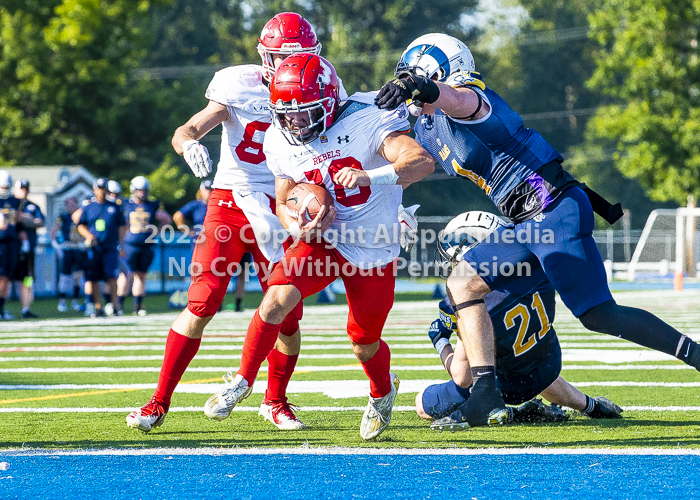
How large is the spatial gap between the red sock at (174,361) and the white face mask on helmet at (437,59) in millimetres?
1690

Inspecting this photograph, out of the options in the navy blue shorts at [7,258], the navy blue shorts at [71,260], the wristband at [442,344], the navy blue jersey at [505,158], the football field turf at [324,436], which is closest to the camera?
the football field turf at [324,436]

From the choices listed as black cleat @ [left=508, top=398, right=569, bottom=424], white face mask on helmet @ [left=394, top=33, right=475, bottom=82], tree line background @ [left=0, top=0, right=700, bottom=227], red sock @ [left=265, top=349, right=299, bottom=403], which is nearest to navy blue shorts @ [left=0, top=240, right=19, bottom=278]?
red sock @ [left=265, top=349, right=299, bottom=403]

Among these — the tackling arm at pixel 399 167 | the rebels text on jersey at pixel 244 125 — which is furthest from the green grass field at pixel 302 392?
the rebels text on jersey at pixel 244 125

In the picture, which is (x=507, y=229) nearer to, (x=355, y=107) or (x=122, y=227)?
(x=355, y=107)

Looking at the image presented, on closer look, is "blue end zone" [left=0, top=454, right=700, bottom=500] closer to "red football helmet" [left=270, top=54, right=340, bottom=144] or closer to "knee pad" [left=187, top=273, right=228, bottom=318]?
"knee pad" [left=187, top=273, right=228, bottom=318]

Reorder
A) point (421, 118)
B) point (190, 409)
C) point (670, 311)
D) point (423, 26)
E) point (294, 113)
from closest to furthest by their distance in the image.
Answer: point (294, 113) → point (421, 118) → point (190, 409) → point (670, 311) → point (423, 26)

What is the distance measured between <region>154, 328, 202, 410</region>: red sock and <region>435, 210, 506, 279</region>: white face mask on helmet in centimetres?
132

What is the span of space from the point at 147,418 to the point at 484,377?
1560 mm

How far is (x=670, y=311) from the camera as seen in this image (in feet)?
41.9

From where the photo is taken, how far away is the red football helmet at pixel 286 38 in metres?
4.79

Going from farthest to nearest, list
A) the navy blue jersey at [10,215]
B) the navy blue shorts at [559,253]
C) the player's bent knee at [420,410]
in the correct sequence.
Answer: the navy blue jersey at [10,215], the player's bent knee at [420,410], the navy blue shorts at [559,253]

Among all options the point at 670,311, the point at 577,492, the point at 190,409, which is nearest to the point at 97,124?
the point at 670,311

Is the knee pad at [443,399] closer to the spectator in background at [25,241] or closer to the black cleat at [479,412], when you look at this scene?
the black cleat at [479,412]

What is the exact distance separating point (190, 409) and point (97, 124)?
25.0m
